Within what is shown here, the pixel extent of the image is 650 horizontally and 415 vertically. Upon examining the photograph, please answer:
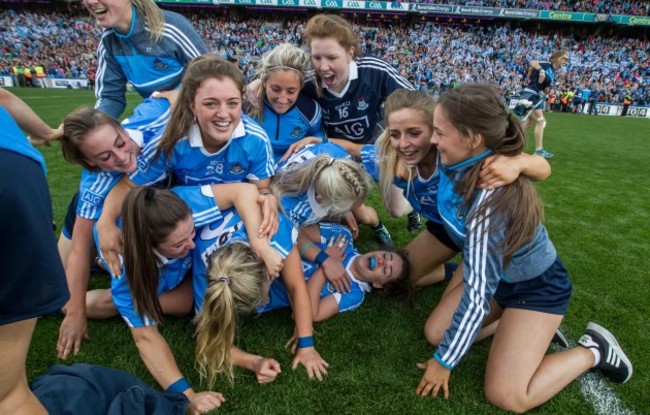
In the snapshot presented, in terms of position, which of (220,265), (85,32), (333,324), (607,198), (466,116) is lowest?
(607,198)

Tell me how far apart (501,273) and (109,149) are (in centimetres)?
228

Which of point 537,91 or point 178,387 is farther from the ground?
point 537,91

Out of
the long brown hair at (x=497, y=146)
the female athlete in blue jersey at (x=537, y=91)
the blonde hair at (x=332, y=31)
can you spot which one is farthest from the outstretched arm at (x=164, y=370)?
the female athlete in blue jersey at (x=537, y=91)

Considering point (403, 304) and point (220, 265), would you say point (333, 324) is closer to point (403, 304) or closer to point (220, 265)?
point (403, 304)

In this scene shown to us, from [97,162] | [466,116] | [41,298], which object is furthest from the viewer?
[97,162]

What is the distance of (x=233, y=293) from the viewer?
7.07 ft

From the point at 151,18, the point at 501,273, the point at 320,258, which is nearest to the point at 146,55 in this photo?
the point at 151,18

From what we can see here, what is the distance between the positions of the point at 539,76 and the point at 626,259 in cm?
681

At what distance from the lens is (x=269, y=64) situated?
3.16 metres

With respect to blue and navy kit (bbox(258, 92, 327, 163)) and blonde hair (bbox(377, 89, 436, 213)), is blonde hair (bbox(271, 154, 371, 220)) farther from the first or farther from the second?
blue and navy kit (bbox(258, 92, 327, 163))

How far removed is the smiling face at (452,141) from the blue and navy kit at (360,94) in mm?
1401

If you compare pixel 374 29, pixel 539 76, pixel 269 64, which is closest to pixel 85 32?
pixel 374 29

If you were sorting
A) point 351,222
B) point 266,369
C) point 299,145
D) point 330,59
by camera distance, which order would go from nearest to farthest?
point 266,369
point 330,59
point 299,145
point 351,222

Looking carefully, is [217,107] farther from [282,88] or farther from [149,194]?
[282,88]
